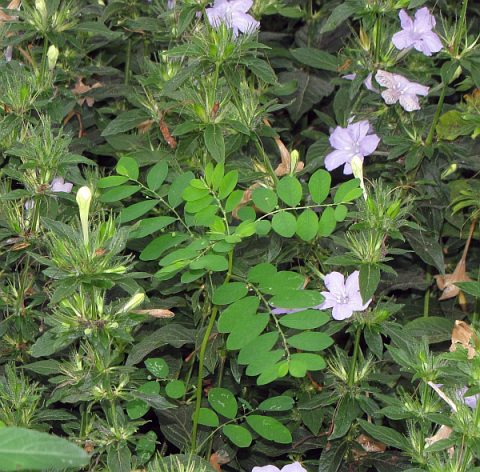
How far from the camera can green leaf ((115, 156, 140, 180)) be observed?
2.06 meters

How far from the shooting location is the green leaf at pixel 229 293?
1813mm

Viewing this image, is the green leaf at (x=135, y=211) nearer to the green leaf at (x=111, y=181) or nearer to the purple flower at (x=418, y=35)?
the green leaf at (x=111, y=181)

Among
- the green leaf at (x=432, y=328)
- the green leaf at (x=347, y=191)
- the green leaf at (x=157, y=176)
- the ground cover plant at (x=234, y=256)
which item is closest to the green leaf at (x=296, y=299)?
the ground cover plant at (x=234, y=256)

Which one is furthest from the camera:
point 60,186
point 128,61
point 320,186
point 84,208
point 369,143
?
point 128,61

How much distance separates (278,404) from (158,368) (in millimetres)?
259

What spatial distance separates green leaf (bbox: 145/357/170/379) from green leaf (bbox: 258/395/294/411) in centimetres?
21

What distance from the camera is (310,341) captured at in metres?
1.76

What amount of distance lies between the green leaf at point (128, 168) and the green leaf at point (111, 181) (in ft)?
0.04

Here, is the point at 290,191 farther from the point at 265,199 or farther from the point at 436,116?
the point at 436,116

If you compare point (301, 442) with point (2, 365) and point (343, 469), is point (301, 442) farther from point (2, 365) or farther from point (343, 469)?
point (2, 365)

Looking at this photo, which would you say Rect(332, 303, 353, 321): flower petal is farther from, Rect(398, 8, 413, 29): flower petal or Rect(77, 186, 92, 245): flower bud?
Rect(398, 8, 413, 29): flower petal

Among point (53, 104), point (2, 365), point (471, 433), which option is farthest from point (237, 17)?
point (471, 433)

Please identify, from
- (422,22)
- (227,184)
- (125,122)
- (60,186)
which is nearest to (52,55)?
(125,122)

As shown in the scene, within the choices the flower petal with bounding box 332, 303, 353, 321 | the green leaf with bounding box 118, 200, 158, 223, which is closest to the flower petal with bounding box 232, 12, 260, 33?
the green leaf with bounding box 118, 200, 158, 223
